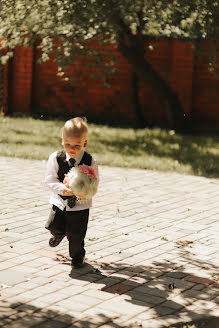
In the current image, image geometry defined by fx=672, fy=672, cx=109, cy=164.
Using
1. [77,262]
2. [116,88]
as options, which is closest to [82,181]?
[77,262]

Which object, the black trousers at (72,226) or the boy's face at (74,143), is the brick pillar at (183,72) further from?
the boy's face at (74,143)

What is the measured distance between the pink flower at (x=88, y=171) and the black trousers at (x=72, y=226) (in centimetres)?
35

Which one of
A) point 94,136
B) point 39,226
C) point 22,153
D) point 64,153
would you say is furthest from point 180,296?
point 94,136

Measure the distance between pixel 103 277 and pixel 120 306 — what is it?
0.70 m

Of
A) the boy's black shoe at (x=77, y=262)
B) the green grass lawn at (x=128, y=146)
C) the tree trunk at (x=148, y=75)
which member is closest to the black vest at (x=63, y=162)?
the boy's black shoe at (x=77, y=262)

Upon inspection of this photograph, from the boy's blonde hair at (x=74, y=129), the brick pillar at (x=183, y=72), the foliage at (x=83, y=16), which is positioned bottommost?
the boy's blonde hair at (x=74, y=129)

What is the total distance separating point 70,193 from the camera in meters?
5.38

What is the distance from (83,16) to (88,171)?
6868 millimetres

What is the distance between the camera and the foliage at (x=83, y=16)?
37.2 ft

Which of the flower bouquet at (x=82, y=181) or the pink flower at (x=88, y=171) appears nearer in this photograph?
the flower bouquet at (x=82, y=181)

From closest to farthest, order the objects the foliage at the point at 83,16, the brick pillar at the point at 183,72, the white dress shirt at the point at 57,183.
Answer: the white dress shirt at the point at 57,183
the foliage at the point at 83,16
the brick pillar at the point at 183,72

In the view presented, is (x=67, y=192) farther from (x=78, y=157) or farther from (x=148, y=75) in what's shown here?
(x=148, y=75)

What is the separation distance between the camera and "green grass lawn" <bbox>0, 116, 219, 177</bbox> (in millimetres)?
12008

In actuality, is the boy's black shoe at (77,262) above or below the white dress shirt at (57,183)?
below
